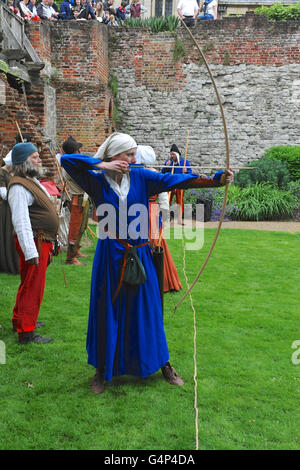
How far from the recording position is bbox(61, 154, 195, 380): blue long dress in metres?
3.26

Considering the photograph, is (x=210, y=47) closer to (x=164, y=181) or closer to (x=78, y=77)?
(x=78, y=77)

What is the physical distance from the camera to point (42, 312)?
5039 millimetres

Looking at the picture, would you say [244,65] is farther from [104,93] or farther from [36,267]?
[36,267]

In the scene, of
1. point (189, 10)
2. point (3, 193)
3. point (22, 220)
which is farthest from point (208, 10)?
point (22, 220)

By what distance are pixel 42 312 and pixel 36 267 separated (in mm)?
1093

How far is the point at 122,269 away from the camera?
3.27 metres

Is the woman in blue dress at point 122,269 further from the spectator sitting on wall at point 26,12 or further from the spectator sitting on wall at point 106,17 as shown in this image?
the spectator sitting on wall at point 106,17

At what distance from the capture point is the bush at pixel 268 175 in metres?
13.1

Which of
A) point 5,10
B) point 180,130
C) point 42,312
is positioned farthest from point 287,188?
point 42,312

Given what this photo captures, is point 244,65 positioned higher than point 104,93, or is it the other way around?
point 244,65

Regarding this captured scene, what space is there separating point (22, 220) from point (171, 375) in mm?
A: 1881

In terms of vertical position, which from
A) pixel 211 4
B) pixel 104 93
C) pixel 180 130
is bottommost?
pixel 180 130

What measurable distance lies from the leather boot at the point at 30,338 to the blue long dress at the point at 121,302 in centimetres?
108

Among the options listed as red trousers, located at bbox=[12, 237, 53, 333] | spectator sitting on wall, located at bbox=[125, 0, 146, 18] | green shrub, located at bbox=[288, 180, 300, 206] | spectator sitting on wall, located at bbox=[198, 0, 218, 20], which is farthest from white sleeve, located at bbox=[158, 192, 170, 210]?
spectator sitting on wall, located at bbox=[125, 0, 146, 18]
